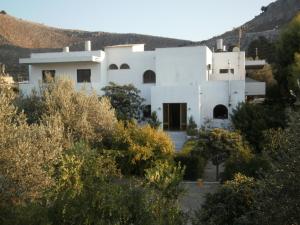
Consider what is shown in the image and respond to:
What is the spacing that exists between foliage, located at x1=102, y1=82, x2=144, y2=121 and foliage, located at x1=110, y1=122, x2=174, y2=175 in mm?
6914

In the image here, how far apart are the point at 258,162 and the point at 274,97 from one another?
1647cm

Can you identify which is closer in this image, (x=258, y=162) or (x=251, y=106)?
(x=258, y=162)

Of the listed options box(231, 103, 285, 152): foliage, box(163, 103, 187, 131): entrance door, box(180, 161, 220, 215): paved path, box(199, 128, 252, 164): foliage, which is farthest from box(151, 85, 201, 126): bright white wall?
box(199, 128, 252, 164): foliage

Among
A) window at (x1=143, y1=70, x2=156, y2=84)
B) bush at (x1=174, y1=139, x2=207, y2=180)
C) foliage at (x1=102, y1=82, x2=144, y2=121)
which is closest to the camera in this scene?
bush at (x1=174, y1=139, x2=207, y2=180)

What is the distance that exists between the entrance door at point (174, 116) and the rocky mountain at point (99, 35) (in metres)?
52.1

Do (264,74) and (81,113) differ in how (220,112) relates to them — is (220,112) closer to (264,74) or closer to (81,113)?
(81,113)

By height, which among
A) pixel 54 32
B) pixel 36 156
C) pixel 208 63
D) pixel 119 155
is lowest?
pixel 119 155

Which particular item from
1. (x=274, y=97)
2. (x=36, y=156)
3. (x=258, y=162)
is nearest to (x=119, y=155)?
(x=258, y=162)

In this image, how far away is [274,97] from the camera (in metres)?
32.1

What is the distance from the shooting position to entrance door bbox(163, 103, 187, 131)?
27.8 metres

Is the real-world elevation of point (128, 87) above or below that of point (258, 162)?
above

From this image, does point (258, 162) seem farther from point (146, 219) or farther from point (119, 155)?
point (146, 219)

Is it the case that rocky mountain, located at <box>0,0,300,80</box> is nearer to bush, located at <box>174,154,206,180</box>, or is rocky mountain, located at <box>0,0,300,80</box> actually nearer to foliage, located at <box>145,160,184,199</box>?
bush, located at <box>174,154,206,180</box>

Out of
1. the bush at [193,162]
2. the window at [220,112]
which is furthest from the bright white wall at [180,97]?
the bush at [193,162]
